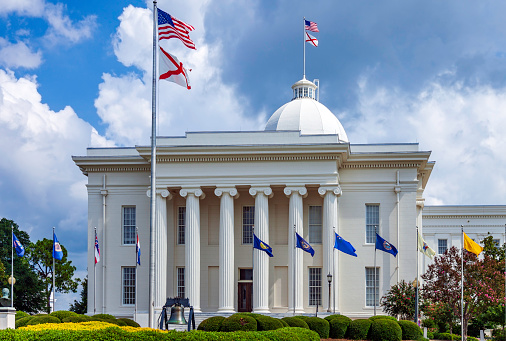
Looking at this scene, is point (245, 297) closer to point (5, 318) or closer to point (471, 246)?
point (471, 246)

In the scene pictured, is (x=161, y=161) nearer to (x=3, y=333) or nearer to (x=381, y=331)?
(x=381, y=331)

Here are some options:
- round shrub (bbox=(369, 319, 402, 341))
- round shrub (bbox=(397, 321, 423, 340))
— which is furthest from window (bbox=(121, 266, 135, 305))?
round shrub (bbox=(397, 321, 423, 340))

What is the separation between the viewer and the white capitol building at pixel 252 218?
157 ft

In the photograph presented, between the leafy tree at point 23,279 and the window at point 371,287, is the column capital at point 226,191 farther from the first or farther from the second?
the leafy tree at point 23,279

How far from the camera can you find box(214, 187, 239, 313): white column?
47.6 meters

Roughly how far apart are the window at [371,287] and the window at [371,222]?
2.06m

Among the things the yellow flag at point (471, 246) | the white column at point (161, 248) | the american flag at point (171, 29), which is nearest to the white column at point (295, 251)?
the white column at point (161, 248)

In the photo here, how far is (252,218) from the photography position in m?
50.6

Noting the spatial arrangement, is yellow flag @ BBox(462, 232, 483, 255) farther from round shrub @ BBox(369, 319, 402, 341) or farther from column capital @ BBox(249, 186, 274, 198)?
column capital @ BBox(249, 186, 274, 198)

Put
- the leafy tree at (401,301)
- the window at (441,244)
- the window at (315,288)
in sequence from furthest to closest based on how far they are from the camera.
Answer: the window at (441,244) < the window at (315,288) < the leafy tree at (401,301)

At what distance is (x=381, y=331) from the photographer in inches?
1411

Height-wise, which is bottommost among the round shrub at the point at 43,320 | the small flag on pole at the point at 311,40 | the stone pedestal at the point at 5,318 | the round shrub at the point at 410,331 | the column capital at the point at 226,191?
the round shrub at the point at 410,331

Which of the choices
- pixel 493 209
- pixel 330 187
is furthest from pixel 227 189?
pixel 493 209

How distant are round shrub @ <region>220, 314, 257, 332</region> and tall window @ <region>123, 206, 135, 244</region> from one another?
19289mm
